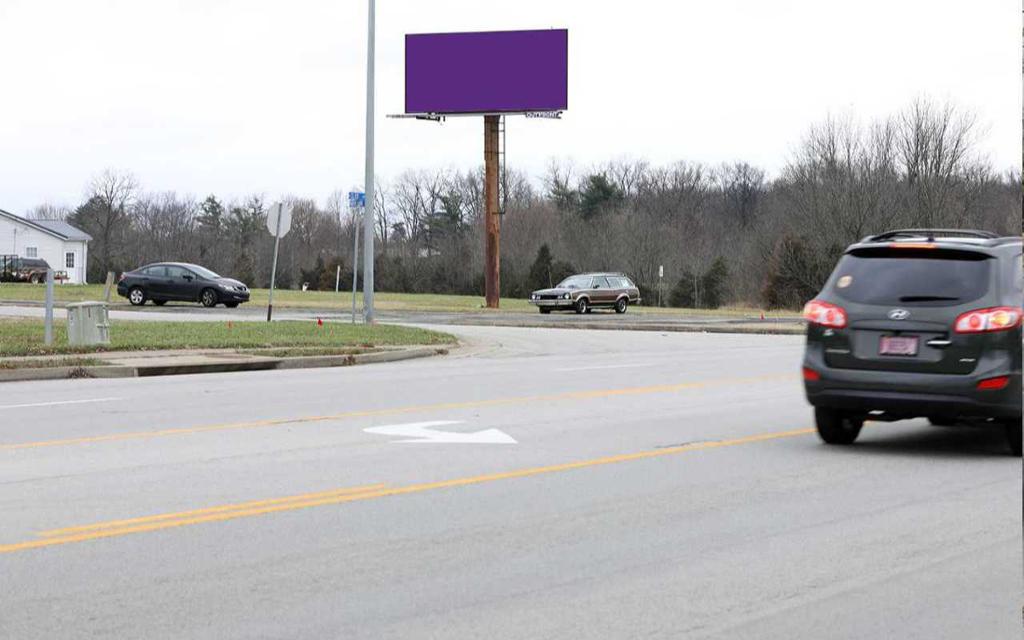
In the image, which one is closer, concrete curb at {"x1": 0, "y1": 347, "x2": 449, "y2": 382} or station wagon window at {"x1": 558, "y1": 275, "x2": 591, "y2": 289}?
concrete curb at {"x1": 0, "y1": 347, "x2": 449, "y2": 382}

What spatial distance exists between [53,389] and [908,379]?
1089 centimetres

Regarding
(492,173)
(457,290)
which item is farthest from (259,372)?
(457,290)

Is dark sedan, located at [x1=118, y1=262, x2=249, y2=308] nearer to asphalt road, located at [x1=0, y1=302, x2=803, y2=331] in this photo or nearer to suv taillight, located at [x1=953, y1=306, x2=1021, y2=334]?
asphalt road, located at [x1=0, y1=302, x2=803, y2=331]

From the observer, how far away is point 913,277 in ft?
36.5

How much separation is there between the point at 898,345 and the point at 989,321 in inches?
28.1

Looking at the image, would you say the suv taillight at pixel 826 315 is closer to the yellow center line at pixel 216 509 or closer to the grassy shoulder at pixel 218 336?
the yellow center line at pixel 216 509

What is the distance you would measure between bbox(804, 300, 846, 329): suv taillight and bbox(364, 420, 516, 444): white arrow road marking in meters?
→ 2.73

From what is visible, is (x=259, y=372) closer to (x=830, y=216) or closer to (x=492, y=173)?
(x=492, y=173)

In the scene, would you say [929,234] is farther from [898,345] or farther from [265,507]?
[265,507]

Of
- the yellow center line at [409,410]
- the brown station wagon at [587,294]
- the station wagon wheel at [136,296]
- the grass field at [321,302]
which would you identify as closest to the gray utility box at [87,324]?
the yellow center line at [409,410]

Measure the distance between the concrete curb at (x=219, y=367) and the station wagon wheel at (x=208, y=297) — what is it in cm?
2150

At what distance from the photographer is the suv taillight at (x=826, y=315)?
36.9 feet

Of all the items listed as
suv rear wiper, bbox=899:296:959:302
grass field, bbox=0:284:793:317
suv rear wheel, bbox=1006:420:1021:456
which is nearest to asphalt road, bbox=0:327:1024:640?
suv rear wheel, bbox=1006:420:1021:456

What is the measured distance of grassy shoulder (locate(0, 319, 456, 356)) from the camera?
2259cm
